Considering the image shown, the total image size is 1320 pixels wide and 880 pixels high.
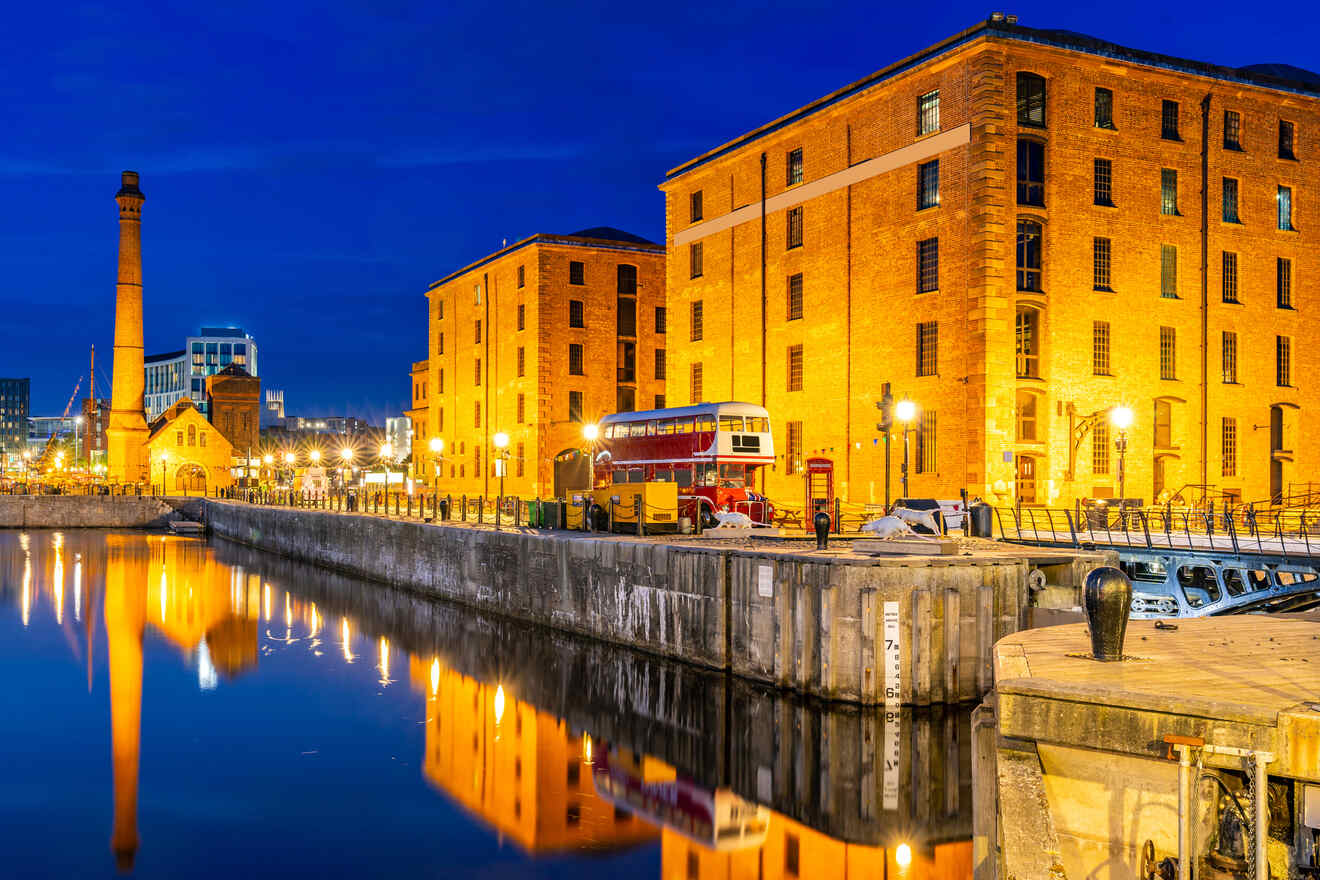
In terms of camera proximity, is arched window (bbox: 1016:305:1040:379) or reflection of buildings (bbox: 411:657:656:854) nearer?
reflection of buildings (bbox: 411:657:656:854)

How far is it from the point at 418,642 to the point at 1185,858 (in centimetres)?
2524

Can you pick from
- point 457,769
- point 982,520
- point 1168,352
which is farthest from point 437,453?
point 457,769

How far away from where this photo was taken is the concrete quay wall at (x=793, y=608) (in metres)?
18.8

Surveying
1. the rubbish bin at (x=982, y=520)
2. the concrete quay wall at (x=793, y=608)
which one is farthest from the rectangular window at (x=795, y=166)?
the concrete quay wall at (x=793, y=608)

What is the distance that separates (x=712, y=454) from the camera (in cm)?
3634

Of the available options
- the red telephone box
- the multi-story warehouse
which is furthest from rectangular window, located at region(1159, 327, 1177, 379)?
the multi-story warehouse

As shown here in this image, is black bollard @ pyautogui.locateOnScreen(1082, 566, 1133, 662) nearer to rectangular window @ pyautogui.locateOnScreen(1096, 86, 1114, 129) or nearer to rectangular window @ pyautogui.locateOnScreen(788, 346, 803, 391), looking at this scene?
rectangular window @ pyautogui.locateOnScreen(1096, 86, 1114, 129)

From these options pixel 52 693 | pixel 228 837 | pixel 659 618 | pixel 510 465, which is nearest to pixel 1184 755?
pixel 228 837

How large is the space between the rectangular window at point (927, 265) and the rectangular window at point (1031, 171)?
327 centimetres

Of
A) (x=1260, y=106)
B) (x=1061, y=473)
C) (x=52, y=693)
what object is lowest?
(x=52, y=693)

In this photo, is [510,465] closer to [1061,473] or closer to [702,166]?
[702,166]

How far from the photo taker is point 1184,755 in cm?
848

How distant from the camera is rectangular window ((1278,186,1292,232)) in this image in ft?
141

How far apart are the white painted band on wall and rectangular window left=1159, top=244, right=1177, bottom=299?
9.40 meters
